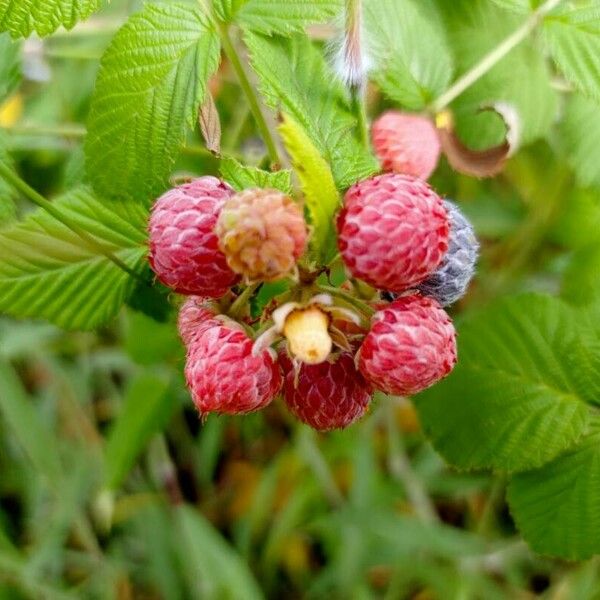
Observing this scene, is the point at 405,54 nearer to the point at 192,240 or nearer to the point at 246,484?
the point at 192,240

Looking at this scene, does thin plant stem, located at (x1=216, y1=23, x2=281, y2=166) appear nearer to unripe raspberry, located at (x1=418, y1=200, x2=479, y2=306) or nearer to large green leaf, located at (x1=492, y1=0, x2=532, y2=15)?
unripe raspberry, located at (x1=418, y1=200, x2=479, y2=306)

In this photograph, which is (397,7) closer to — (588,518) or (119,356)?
(588,518)

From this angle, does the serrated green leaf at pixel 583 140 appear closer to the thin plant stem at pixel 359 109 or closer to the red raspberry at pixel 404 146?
the red raspberry at pixel 404 146

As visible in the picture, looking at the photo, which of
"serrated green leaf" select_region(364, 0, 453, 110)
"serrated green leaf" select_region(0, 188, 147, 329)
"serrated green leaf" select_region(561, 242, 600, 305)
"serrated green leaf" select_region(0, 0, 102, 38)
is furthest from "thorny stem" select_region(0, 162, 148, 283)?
"serrated green leaf" select_region(561, 242, 600, 305)

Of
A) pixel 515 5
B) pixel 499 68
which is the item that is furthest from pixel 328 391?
pixel 499 68

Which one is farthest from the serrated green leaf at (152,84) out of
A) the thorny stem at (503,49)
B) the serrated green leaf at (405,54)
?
the thorny stem at (503,49)

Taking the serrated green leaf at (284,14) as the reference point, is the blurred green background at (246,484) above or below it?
below

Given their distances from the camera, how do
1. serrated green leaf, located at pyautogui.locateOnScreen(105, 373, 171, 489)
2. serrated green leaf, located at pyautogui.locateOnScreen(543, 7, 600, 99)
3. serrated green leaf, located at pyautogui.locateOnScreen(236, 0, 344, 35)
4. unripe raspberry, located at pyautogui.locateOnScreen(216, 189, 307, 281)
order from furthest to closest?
serrated green leaf, located at pyautogui.locateOnScreen(105, 373, 171, 489)
serrated green leaf, located at pyautogui.locateOnScreen(543, 7, 600, 99)
serrated green leaf, located at pyautogui.locateOnScreen(236, 0, 344, 35)
unripe raspberry, located at pyautogui.locateOnScreen(216, 189, 307, 281)

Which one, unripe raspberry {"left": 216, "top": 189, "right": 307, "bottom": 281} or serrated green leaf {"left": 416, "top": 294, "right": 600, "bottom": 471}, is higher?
unripe raspberry {"left": 216, "top": 189, "right": 307, "bottom": 281}
